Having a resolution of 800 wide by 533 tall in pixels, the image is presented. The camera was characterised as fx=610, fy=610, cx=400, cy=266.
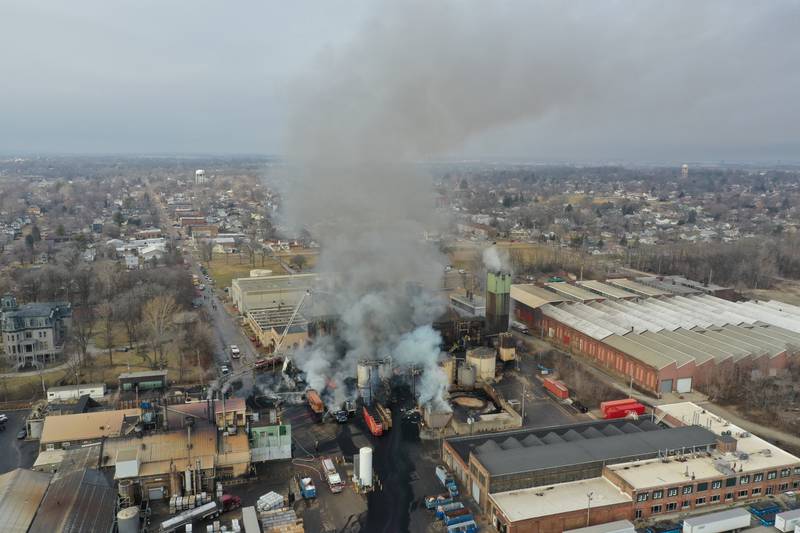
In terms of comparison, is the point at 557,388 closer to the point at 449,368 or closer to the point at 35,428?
the point at 449,368

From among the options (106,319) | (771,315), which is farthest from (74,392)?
(771,315)

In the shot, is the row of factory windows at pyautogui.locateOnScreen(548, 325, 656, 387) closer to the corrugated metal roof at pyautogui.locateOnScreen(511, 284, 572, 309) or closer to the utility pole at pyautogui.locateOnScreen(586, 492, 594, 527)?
the corrugated metal roof at pyautogui.locateOnScreen(511, 284, 572, 309)

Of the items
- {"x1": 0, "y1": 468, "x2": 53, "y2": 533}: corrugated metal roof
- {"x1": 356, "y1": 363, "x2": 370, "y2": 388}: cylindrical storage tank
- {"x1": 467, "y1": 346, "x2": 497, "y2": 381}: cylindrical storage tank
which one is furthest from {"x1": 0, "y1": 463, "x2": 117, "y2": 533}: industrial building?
{"x1": 467, "y1": 346, "x2": 497, "y2": 381}: cylindrical storage tank

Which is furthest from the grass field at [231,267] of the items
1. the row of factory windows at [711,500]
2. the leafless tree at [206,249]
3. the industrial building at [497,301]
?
the row of factory windows at [711,500]

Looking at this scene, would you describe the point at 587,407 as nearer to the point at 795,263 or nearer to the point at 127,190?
the point at 795,263

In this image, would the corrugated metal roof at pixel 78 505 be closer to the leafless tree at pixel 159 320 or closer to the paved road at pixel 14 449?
the paved road at pixel 14 449

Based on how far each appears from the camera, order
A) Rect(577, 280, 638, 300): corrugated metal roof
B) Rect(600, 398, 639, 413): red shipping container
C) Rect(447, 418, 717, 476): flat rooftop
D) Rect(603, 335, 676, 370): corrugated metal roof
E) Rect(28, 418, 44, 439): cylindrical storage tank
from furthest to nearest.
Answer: Rect(577, 280, 638, 300): corrugated metal roof
Rect(603, 335, 676, 370): corrugated metal roof
Rect(600, 398, 639, 413): red shipping container
Rect(28, 418, 44, 439): cylindrical storage tank
Rect(447, 418, 717, 476): flat rooftop

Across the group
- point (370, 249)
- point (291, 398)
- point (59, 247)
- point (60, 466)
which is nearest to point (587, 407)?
point (291, 398)
